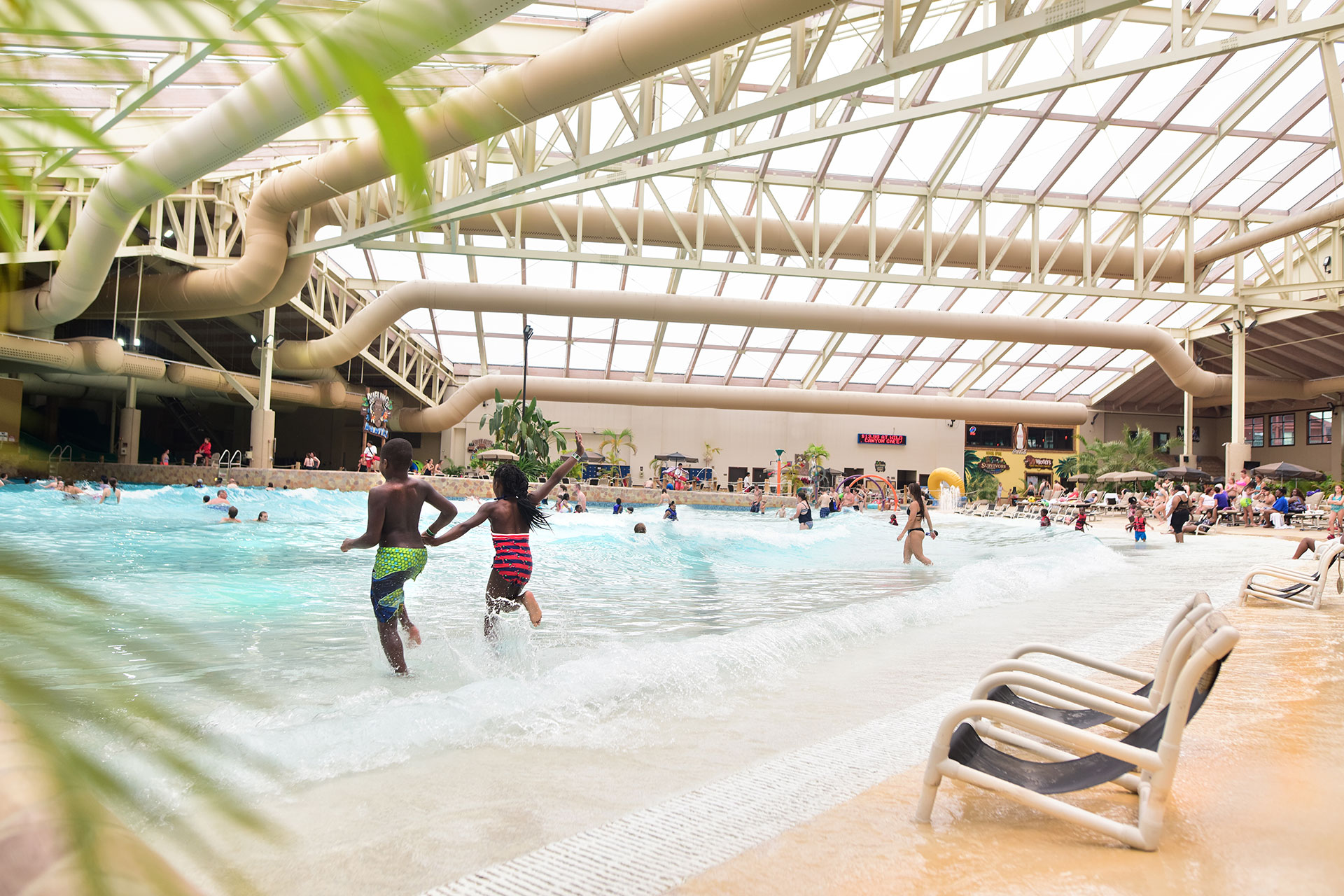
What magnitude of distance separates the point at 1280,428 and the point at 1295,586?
31141 millimetres

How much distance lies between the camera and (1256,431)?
3428 cm

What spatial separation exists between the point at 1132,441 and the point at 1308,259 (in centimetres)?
1545

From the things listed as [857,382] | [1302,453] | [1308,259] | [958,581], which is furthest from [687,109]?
[1302,453]

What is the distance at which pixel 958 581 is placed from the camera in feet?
28.7

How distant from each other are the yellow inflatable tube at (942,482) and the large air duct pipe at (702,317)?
961cm

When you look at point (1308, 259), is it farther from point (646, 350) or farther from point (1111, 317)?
point (646, 350)

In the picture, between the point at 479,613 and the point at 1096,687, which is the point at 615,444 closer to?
the point at 479,613

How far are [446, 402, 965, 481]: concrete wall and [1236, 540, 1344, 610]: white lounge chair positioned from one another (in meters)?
26.5

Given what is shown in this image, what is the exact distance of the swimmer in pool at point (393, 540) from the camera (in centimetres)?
453

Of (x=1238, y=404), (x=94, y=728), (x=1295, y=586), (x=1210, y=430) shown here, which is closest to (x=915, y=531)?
(x=1295, y=586)

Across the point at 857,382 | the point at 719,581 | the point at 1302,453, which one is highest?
the point at 857,382

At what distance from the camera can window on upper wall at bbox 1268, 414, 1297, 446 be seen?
1277 inches

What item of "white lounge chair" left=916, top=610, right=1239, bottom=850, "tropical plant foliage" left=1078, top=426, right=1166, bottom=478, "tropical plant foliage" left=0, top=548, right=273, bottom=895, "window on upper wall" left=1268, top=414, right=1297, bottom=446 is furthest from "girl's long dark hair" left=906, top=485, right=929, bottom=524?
"window on upper wall" left=1268, top=414, right=1297, bottom=446

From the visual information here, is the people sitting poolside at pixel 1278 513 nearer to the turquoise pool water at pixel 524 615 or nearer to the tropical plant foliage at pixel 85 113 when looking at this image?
the turquoise pool water at pixel 524 615
